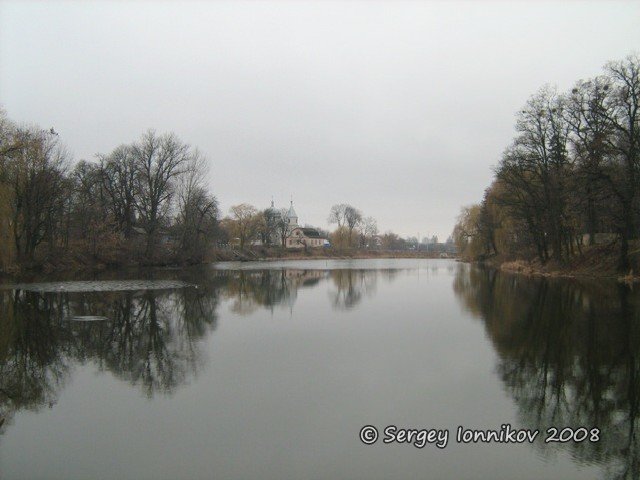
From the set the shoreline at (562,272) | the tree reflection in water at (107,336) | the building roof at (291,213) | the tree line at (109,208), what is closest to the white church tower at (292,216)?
the building roof at (291,213)

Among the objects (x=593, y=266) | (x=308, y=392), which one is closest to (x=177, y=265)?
(x=593, y=266)

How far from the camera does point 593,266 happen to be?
3228 centimetres

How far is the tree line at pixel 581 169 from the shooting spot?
25.8 metres

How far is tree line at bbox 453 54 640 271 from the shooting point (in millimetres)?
25828

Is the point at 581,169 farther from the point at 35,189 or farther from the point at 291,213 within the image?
the point at 291,213

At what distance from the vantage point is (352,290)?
27.8m

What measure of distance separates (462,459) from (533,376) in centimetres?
396

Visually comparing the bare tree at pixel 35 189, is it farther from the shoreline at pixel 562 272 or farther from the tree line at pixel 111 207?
the shoreline at pixel 562 272

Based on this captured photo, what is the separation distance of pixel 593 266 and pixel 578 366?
1031 inches

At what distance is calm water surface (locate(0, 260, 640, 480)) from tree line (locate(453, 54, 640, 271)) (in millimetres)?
12000

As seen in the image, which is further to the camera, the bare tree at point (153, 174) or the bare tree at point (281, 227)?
the bare tree at point (281, 227)

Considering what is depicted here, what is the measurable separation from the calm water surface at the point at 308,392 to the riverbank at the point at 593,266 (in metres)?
13.2

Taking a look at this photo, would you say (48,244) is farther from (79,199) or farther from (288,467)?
(288,467)

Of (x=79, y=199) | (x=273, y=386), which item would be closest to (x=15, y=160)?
(x=79, y=199)
